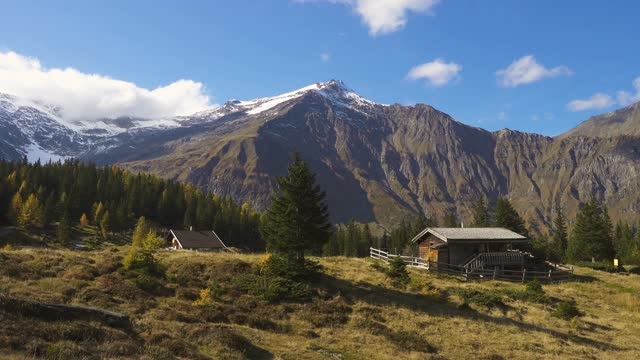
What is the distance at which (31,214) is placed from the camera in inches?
3907

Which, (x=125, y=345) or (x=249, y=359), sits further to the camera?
(x=249, y=359)

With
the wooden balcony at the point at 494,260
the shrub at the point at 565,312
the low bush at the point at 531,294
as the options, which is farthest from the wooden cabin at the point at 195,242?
the shrub at the point at 565,312

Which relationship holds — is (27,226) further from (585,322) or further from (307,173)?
(585,322)

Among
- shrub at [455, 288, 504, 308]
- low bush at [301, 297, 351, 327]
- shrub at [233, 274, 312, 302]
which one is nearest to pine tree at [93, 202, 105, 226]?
shrub at [233, 274, 312, 302]

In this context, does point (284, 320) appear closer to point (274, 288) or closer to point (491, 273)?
point (274, 288)

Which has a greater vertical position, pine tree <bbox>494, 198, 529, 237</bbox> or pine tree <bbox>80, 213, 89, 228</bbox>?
pine tree <bbox>494, 198, 529, 237</bbox>

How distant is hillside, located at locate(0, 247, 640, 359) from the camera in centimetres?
1706

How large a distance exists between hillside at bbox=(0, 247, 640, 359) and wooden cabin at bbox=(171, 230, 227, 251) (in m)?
44.9

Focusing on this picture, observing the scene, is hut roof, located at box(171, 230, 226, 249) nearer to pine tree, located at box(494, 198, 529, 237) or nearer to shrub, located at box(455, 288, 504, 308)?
pine tree, located at box(494, 198, 529, 237)

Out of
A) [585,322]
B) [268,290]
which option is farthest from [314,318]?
[585,322]

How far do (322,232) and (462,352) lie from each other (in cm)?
1600

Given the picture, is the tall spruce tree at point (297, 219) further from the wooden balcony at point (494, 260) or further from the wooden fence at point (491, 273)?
the wooden balcony at point (494, 260)

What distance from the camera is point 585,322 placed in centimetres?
3472

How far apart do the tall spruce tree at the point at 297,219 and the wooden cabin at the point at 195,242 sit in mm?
53055
